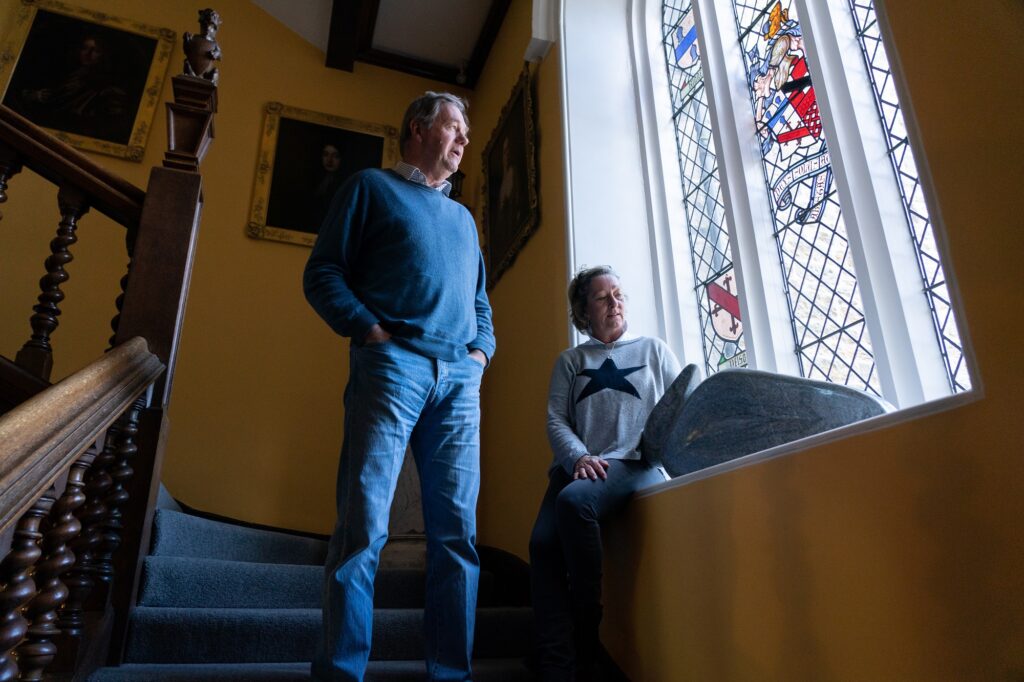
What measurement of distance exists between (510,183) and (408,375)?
2.49 metres

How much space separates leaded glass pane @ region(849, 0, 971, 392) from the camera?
1721 mm

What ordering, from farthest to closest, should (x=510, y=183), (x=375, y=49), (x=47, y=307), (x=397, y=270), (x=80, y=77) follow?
1. (x=375, y=49)
2. (x=80, y=77)
3. (x=510, y=183)
4. (x=47, y=307)
5. (x=397, y=270)

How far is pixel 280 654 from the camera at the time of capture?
2.14 metres

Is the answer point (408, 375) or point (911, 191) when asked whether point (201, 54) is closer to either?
point (408, 375)

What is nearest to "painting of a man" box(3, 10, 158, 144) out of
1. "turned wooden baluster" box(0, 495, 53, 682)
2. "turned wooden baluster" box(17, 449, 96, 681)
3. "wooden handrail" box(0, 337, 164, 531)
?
"wooden handrail" box(0, 337, 164, 531)

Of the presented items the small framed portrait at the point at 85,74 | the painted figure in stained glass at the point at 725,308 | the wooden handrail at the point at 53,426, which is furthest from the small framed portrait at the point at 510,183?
the wooden handrail at the point at 53,426

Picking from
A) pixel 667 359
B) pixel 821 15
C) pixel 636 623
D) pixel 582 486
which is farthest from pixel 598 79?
pixel 636 623

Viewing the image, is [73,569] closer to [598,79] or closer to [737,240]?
[737,240]

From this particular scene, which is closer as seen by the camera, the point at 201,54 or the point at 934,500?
the point at 934,500

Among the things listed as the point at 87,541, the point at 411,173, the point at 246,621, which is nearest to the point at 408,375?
the point at 411,173

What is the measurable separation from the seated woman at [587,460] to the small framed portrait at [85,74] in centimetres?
348

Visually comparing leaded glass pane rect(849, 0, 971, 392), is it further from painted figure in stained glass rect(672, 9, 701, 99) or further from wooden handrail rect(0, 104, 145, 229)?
Result: wooden handrail rect(0, 104, 145, 229)

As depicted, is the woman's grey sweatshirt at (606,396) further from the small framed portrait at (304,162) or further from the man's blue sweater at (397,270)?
the small framed portrait at (304,162)

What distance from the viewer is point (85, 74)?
4543 mm
